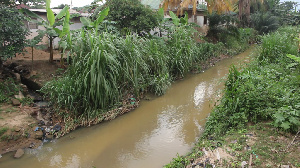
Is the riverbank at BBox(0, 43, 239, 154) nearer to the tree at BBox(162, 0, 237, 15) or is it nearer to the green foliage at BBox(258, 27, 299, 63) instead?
the green foliage at BBox(258, 27, 299, 63)

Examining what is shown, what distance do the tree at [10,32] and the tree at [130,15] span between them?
3.45 meters

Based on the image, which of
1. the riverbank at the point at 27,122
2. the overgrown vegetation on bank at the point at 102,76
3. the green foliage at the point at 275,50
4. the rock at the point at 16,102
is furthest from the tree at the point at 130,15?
the rock at the point at 16,102

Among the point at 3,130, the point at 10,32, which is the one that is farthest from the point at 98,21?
the point at 3,130

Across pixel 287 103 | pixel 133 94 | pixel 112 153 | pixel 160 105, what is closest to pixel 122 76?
pixel 133 94

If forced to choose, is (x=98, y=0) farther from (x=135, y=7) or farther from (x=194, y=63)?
(x=194, y=63)

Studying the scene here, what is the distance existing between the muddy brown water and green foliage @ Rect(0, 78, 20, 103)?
1.68 m

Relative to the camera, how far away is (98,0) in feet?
32.2

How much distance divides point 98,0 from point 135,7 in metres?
2.09

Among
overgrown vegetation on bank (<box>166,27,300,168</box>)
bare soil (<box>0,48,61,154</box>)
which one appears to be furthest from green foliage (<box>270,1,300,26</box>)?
bare soil (<box>0,48,61,154</box>)

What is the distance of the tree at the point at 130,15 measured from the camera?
8.67 m

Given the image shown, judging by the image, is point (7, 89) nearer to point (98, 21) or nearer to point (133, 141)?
point (98, 21)

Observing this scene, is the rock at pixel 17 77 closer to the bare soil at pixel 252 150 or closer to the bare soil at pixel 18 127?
the bare soil at pixel 18 127

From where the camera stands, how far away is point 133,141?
15.3 feet

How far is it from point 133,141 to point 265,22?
1572cm
